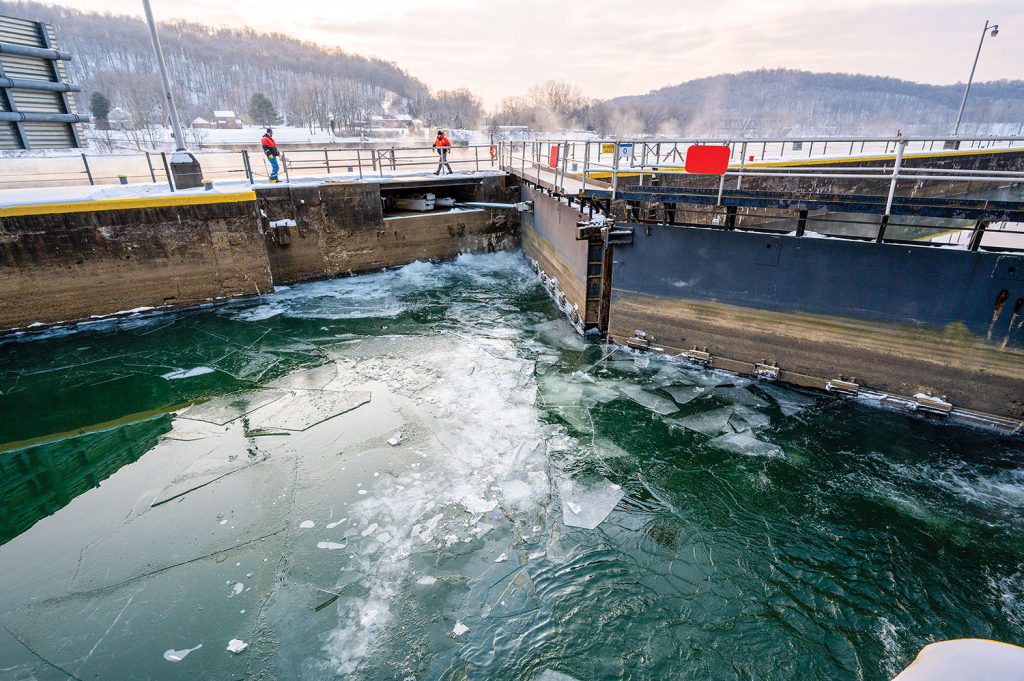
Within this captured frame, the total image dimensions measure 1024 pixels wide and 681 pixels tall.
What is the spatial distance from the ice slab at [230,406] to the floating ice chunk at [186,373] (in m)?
1.22

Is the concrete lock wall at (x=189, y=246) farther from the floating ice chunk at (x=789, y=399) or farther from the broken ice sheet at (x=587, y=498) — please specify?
the floating ice chunk at (x=789, y=399)

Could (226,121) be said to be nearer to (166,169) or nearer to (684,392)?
(166,169)

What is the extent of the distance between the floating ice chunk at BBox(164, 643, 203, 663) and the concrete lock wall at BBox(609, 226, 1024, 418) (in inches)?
320

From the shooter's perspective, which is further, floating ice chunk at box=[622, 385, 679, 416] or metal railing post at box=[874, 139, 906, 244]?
floating ice chunk at box=[622, 385, 679, 416]

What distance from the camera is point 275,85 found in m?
138

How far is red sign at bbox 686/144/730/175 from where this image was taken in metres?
7.66

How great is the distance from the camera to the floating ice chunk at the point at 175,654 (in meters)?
4.29

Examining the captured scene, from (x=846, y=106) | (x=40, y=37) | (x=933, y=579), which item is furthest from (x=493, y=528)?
(x=846, y=106)

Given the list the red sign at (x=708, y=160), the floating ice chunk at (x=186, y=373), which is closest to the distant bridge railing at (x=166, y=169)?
the floating ice chunk at (x=186, y=373)

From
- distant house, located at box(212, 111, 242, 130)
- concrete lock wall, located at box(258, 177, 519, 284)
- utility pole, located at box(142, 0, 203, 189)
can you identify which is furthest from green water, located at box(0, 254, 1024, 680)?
distant house, located at box(212, 111, 242, 130)

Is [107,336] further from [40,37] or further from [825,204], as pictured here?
[825,204]

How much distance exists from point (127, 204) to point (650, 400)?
12014 millimetres

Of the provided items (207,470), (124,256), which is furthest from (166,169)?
(207,470)

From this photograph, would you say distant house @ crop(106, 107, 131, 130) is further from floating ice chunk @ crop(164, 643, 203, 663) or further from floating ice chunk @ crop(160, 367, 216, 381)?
floating ice chunk @ crop(164, 643, 203, 663)
